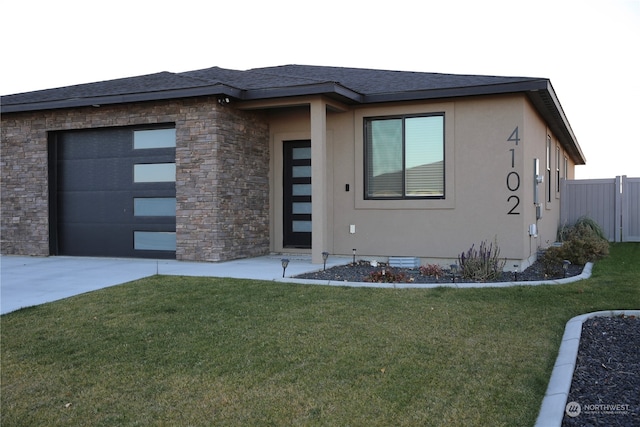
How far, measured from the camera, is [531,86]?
995 centimetres

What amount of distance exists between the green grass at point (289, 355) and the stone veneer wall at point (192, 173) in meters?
3.16

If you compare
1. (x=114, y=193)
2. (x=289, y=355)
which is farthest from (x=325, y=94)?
(x=289, y=355)

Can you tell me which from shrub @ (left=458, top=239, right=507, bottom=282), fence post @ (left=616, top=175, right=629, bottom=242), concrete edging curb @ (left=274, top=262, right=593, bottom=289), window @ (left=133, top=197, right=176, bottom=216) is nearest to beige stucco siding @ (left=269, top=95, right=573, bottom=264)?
shrub @ (left=458, top=239, right=507, bottom=282)

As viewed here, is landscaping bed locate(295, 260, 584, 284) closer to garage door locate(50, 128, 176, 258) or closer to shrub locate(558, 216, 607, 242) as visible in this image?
garage door locate(50, 128, 176, 258)

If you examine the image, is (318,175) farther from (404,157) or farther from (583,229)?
(583,229)

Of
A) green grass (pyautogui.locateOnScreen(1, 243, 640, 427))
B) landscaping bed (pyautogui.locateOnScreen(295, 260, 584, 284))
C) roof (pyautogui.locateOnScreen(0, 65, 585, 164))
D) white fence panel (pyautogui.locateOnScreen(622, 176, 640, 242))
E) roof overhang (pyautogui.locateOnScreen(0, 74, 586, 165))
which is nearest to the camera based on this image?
green grass (pyautogui.locateOnScreen(1, 243, 640, 427))

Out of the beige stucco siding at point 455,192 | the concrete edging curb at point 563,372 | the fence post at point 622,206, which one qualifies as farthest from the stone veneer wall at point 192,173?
the fence post at point 622,206

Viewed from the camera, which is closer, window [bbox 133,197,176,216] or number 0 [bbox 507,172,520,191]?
number 0 [bbox 507,172,520,191]

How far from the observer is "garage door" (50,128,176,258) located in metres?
11.5

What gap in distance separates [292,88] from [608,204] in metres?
12.3

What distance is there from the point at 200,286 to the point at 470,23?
873 cm

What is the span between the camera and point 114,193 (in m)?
12.1

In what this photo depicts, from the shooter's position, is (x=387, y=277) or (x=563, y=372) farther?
(x=387, y=277)

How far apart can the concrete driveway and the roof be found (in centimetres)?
310
